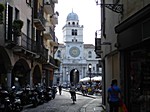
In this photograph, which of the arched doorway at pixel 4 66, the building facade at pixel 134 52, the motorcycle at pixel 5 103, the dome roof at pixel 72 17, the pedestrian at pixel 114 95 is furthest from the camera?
the dome roof at pixel 72 17

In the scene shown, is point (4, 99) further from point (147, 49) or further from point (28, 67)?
point (28, 67)

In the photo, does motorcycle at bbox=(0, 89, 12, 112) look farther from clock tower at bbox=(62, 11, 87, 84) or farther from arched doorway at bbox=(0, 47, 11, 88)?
clock tower at bbox=(62, 11, 87, 84)

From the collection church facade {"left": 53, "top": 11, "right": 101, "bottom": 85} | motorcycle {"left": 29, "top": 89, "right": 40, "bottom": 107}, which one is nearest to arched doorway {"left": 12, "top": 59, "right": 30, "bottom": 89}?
motorcycle {"left": 29, "top": 89, "right": 40, "bottom": 107}

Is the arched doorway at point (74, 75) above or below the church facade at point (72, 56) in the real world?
below

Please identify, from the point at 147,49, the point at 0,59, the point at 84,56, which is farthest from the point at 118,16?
the point at 84,56

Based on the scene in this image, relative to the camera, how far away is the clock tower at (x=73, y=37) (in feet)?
391

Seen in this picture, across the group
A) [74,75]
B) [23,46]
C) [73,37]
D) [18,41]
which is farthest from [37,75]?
[73,37]

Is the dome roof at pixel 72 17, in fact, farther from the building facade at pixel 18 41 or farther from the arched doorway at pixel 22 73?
the arched doorway at pixel 22 73

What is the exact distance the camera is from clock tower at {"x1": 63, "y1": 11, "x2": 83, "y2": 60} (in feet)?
391

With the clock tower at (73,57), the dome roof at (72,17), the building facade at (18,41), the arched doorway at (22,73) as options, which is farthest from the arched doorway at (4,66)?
the dome roof at (72,17)

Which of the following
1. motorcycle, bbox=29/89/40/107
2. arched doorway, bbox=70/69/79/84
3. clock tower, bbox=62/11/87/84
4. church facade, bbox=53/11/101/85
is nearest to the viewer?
motorcycle, bbox=29/89/40/107

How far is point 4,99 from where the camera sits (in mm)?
16125

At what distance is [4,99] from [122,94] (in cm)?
570

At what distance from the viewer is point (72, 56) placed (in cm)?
11906
